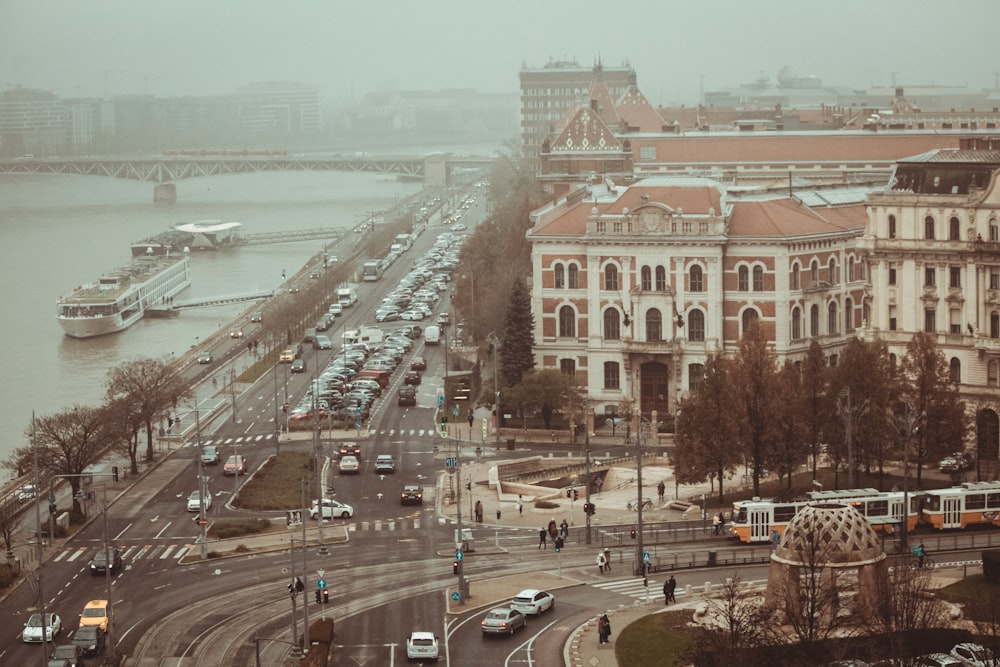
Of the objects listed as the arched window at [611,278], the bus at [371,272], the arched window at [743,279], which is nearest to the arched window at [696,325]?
the arched window at [743,279]

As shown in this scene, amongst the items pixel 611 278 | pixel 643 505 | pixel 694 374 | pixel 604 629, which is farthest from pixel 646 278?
pixel 604 629

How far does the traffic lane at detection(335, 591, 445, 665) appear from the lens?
39.6 meters

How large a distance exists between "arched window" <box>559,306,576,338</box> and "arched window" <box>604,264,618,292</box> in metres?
1.79

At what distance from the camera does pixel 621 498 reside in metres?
57.6

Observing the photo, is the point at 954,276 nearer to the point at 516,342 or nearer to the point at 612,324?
the point at 612,324

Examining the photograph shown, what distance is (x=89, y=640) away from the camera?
135 feet

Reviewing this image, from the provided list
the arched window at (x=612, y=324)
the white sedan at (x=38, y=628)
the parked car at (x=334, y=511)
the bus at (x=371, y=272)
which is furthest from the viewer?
the bus at (x=371, y=272)

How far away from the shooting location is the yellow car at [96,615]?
139 feet

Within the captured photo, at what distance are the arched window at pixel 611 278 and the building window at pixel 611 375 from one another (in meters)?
2.77

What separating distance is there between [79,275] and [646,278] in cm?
6835

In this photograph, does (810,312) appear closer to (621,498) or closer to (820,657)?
(621,498)

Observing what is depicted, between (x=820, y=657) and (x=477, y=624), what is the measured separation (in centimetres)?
956

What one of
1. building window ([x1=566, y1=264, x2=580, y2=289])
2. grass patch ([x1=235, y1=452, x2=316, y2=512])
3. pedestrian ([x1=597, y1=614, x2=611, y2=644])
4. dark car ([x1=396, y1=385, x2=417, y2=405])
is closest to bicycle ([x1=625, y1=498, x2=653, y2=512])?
grass patch ([x1=235, y1=452, x2=316, y2=512])

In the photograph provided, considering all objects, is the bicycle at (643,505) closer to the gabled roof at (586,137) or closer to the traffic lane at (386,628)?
the traffic lane at (386,628)
